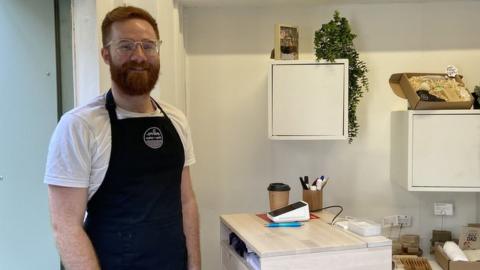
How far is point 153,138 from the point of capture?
4.77 feet

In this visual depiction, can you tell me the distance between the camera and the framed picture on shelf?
2445mm

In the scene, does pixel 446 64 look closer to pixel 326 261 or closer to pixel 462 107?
pixel 462 107

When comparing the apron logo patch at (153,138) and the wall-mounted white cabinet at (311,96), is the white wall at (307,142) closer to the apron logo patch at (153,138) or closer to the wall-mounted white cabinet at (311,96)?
the wall-mounted white cabinet at (311,96)

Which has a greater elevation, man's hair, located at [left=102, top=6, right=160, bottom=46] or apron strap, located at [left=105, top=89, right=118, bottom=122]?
man's hair, located at [left=102, top=6, right=160, bottom=46]

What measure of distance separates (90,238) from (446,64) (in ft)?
7.47

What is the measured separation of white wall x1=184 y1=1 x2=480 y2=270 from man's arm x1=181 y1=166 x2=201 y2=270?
1.13 metres

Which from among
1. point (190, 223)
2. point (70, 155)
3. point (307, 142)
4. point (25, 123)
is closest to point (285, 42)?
point (307, 142)

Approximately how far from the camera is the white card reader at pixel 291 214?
80.0 inches

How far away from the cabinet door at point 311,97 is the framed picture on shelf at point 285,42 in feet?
0.23

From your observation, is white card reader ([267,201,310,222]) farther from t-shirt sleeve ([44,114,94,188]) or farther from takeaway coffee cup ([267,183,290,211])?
t-shirt sleeve ([44,114,94,188])

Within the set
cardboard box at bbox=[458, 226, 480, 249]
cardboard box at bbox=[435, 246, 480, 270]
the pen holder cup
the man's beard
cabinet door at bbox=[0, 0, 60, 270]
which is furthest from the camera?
cardboard box at bbox=[458, 226, 480, 249]

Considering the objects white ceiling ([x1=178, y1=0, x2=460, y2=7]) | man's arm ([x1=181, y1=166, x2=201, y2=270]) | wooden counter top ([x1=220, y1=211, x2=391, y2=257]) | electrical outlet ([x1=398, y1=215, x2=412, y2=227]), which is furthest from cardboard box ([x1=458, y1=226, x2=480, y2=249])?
man's arm ([x1=181, y1=166, x2=201, y2=270])

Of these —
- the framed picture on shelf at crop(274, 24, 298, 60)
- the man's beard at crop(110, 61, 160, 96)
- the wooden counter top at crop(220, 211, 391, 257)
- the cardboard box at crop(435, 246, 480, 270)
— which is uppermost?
the framed picture on shelf at crop(274, 24, 298, 60)

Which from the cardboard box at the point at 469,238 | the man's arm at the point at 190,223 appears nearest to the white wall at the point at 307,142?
the cardboard box at the point at 469,238
